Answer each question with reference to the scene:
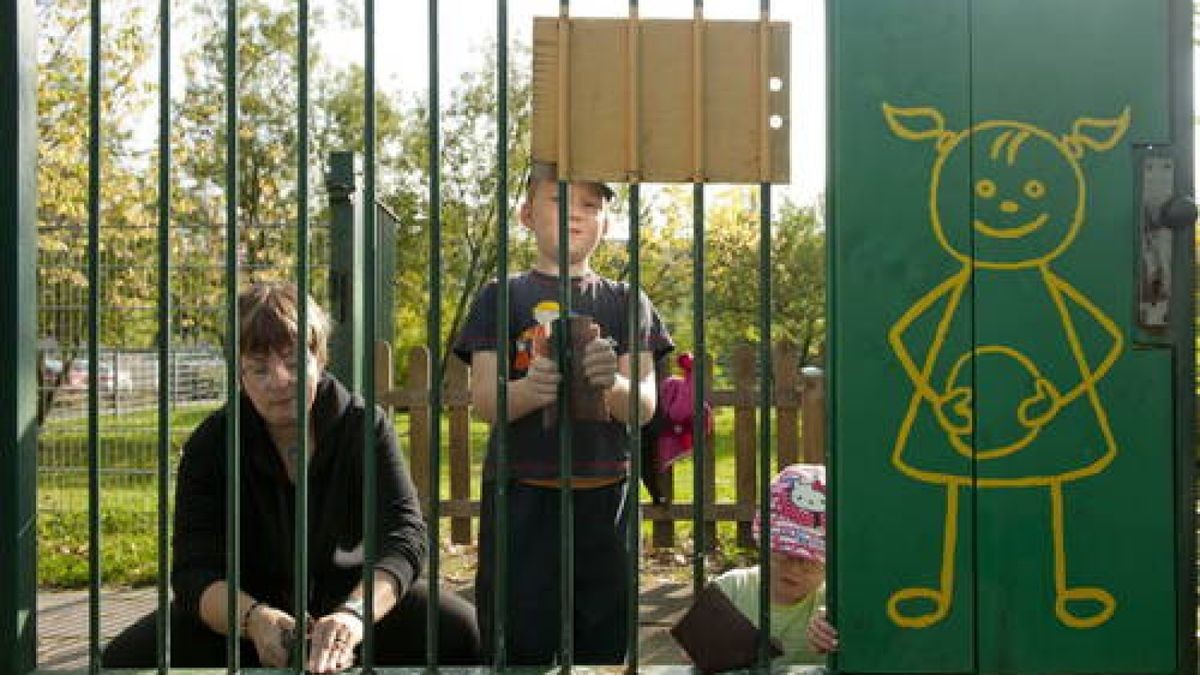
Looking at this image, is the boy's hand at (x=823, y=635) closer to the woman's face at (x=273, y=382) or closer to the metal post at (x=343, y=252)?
the woman's face at (x=273, y=382)

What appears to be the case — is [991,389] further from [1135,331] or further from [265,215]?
[265,215]

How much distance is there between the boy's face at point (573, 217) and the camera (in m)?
2.85

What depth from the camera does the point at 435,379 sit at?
1.73 meters

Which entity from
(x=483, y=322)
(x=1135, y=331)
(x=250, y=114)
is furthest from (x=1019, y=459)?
(x=250, y=114)

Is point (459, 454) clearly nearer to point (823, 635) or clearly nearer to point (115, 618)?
point (115, 618)

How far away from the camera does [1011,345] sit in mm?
1835

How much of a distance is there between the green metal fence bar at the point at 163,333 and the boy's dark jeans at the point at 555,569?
0.96 meters

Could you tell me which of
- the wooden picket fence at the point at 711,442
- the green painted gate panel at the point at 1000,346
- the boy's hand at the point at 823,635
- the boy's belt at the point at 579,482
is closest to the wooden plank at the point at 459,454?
the wooden picket fence at the point at 711,442

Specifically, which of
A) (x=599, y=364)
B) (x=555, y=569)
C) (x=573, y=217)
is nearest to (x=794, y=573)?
(x=555, y=569)

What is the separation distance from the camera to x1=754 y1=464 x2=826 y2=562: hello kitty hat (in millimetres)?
3033

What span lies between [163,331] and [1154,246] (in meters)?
1.54

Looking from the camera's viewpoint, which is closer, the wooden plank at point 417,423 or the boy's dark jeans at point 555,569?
the boy's dark jeans at point 555,569

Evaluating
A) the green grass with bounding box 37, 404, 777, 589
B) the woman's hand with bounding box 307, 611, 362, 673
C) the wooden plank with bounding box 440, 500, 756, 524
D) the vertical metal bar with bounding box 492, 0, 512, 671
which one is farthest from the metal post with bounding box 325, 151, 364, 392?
the wooden plank with bounding box 440, 500, 756, 524

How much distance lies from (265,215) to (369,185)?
14.7m
